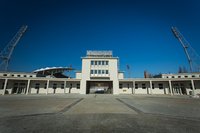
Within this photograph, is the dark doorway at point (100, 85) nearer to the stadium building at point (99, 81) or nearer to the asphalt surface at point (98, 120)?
the stadium building at point (99, 81)

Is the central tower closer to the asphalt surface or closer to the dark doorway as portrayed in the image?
the dark doorway

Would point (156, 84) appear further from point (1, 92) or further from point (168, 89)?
point (1, 92)

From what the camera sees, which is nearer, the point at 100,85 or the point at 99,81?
the point at 99,81

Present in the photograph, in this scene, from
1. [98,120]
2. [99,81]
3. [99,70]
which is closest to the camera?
[98,120]

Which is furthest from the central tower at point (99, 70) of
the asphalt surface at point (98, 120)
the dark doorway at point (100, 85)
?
the asphalt surface at point (98, 120)

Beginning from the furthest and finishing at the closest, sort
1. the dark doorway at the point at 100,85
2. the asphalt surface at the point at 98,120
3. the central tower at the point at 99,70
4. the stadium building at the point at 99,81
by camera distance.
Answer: the dark doorway at the point at 100,85, the stadium building at the point at 99,81, the central tower at the point at 99,70, the asphalt surface at the point at 98,120

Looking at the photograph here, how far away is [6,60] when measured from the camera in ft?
160

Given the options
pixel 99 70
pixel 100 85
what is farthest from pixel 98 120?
pixel 100 85

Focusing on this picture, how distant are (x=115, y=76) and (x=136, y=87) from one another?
8.24 m

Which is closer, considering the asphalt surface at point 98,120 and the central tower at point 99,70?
the asphalt surface at point 98,120

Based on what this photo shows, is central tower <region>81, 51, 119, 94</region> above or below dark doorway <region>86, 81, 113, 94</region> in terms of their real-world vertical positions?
above

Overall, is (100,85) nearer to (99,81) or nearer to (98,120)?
(99,81)

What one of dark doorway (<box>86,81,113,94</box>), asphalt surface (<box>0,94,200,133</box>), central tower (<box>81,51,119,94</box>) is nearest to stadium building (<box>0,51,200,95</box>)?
central tower (<box>81,51,119,94</box>)

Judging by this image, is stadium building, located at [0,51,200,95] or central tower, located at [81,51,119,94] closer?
central tower, located at [81,51,119,94]
